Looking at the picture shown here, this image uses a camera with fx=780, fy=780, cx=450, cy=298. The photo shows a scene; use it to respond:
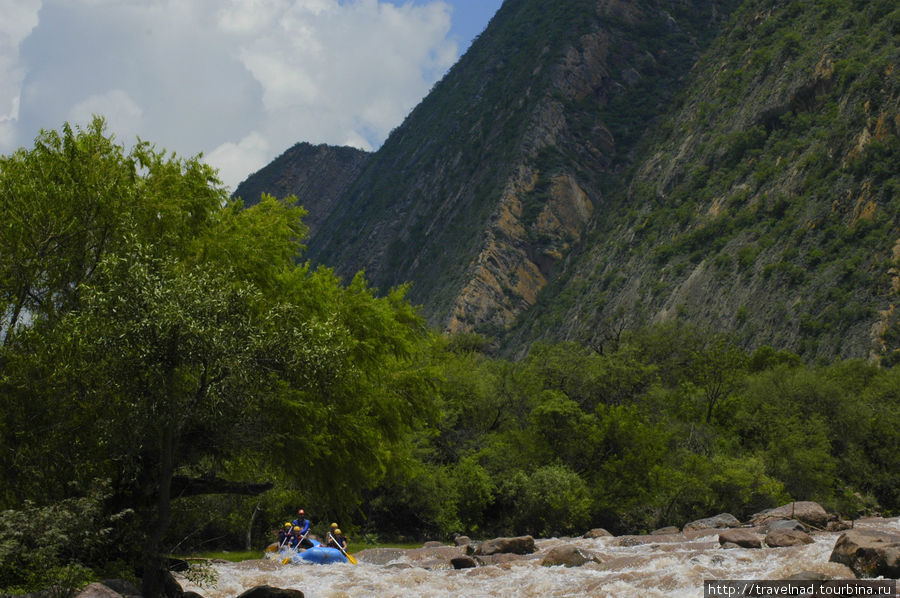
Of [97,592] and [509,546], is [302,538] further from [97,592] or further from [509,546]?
[97,592]

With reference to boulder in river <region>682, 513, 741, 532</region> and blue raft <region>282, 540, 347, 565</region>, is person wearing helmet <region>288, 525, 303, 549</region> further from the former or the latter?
boulder in river <region>682, 513, 741, 532</region>

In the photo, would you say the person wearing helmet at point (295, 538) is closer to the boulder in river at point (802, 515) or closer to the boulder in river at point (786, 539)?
the boulder in river at point (786, 539)

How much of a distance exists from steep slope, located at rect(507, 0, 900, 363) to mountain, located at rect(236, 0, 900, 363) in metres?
0.26

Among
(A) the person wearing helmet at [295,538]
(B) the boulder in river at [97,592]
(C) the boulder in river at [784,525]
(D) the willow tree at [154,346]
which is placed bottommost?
(C) the boulder in river at [784,525]

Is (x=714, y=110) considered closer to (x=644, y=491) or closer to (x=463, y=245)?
(x=463, y=245)

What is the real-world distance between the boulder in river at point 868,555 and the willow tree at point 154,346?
37.0 feet

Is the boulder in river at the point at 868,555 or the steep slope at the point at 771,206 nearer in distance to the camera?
the boulder in river at the point at 868,555

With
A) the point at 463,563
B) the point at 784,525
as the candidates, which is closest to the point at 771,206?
the point at 784,525

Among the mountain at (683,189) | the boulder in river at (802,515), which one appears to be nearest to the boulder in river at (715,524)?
the boulder in river at (802,515)

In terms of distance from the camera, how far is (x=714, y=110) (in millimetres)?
126438

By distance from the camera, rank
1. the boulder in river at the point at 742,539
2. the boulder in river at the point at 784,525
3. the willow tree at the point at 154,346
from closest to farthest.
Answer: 1. the willow tree at the point at 154,346
2. the boulder in river at the point at 742,539
3. the boulder in river at the point at 784,525

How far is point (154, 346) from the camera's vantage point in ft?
45.8

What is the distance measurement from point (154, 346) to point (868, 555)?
1481 cm

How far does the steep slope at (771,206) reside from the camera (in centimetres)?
7100
